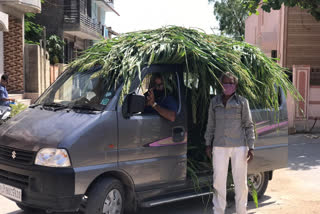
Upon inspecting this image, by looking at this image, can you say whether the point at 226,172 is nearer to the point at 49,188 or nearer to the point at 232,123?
the point at 232,123

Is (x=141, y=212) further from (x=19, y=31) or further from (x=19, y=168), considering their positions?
(x=19, y=31)

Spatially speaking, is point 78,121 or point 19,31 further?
point 19,31

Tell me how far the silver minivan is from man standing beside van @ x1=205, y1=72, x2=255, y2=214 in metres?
0.40

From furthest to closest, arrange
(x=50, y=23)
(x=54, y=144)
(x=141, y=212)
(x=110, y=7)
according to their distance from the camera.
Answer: (x=110, y=7), (x=50, y=23), (x=141, y=212), (x=54, y=144)

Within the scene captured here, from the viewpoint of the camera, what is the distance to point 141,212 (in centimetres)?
590

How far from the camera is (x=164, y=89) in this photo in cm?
562

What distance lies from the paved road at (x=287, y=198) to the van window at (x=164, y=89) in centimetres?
155

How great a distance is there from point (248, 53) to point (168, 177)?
2.18 meters

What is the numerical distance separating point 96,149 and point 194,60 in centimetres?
175

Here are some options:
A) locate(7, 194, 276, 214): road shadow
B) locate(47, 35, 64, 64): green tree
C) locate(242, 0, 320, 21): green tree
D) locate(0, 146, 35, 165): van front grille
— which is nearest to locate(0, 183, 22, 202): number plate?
locate(0, 146, 35, 165): van front grille

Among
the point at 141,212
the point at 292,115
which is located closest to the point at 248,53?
the point at 141,212

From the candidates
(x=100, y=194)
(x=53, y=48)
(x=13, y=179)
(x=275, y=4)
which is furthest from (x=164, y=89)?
(x=53, y=48)

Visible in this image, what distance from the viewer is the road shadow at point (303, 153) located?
9859mm

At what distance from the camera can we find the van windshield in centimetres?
505
